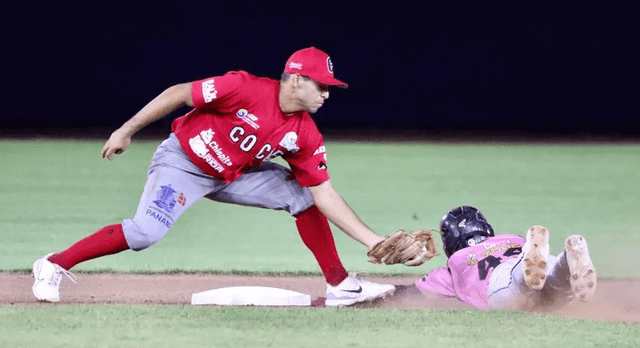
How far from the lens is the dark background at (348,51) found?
61.2 ft

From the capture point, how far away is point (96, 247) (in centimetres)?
586

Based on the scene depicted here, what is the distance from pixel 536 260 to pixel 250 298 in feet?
5.52

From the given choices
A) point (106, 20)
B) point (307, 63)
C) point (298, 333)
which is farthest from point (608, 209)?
point (106, 20)

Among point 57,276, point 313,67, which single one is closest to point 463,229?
point 313,67

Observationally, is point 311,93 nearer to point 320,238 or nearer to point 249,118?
point 249,118

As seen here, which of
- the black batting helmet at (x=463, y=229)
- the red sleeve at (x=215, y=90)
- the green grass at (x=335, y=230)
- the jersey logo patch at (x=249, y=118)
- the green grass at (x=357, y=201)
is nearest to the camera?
the green grass at (x=335, y=230)

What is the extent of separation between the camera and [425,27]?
61.9 feet

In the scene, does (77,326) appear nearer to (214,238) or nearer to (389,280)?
(389,280)

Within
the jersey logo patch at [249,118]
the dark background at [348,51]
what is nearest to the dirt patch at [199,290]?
the jersey logo patch at [249,118]

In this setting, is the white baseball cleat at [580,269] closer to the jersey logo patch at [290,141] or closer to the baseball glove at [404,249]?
the baseball glove at [404,249]

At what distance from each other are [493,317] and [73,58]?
575 inches

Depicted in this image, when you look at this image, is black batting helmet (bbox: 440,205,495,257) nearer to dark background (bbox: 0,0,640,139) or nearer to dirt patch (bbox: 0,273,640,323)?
dirt patch (bbox: 0,273,640,323)

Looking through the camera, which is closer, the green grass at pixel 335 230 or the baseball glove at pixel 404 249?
the green grass at pixel 335 230

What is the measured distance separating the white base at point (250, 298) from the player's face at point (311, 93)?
3.43ft
